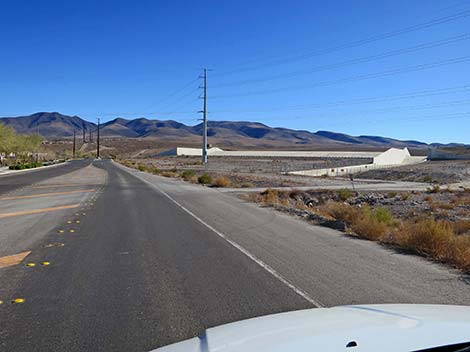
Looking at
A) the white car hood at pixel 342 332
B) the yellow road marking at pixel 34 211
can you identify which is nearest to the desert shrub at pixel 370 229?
the white car hood at pixel 342 332

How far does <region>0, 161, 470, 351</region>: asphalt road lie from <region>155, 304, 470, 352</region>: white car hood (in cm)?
170

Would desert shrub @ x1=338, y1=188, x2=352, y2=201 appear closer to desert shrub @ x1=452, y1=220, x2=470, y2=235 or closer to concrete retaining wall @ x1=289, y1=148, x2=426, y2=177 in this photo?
desert shrub @ x1=452, y1=220, x2=470, y2=235

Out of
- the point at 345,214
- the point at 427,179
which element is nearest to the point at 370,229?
the point at 345,214

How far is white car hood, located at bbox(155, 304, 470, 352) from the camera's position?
3293 millimetres

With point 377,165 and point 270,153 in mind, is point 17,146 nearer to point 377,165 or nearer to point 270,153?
point 377,165

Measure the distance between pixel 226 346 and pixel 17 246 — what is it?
9.02 meters

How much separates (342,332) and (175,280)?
15.4 ft

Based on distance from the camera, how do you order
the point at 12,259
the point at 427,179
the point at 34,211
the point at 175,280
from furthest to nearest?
the point at 427,179 < the point at 34,211 < the point at 12,259 < the point at 175,280

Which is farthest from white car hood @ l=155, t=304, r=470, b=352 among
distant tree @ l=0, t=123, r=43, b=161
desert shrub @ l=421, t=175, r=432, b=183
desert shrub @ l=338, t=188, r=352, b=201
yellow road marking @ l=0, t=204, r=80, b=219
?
distant tree @ l=0, t=123, r=43, b=161

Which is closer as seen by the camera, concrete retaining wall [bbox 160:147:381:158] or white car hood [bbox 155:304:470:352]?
white car hood [bbox 155:304:470:352]

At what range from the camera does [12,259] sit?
9.44 m

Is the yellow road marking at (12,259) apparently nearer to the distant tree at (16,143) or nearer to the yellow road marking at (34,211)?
the yellow road marking at (34,211)

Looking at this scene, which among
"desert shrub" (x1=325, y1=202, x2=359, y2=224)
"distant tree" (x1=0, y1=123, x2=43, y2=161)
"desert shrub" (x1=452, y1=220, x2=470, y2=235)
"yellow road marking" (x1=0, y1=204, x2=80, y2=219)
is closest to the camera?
"desert shrub" (x1=452, y1=220, x2=470, y2=235)

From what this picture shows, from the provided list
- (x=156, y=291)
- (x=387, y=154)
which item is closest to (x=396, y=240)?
(x=156, y=291)
